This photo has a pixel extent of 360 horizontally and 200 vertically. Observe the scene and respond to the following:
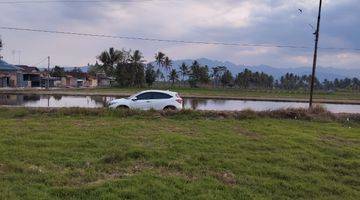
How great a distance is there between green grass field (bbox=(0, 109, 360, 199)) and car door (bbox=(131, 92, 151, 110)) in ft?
30.1

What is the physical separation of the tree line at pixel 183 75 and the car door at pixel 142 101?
289ft

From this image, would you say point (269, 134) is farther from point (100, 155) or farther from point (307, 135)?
point (100, 155)

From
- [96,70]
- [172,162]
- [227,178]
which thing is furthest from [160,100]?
[96,70]

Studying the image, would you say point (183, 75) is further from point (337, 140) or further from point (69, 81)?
point (337, 140)

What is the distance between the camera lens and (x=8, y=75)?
96188 mm

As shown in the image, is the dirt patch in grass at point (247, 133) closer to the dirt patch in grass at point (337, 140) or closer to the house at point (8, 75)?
the dirt patch in grass at point (337, 140)

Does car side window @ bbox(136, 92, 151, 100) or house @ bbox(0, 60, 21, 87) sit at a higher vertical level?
car side window @ bbox(136, 92, 151, 100)

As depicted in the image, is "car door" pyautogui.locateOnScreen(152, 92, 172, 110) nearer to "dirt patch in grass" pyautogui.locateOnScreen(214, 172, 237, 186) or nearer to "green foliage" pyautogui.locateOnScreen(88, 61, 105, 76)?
"dirt patch in grass" pyautogui.locateOnScreen(214, 172, 237, 186)

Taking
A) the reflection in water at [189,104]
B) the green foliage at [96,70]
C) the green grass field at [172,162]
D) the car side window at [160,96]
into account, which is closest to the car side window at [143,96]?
the car side window at [160,96]

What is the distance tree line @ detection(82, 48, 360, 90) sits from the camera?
114562 millimetres

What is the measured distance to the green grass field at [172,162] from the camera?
782cm

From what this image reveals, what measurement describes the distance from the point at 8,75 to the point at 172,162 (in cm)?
9300

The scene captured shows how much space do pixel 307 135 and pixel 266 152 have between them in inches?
153

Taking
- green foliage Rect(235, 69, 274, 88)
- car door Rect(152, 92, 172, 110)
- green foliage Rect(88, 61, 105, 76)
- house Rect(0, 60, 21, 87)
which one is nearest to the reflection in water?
car door Rect(152, 92, 172, 110)
